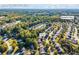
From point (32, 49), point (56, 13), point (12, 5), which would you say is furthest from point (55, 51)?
point (12, 5)

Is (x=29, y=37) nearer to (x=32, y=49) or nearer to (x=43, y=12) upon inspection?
(x=32, y=49)

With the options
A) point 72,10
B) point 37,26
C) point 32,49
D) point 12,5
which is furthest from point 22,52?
point 72,10

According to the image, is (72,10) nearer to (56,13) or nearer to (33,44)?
(56,13)

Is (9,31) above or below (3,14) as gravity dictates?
below

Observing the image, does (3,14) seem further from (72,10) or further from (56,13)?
(72,10)

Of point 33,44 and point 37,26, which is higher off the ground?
point 37,26


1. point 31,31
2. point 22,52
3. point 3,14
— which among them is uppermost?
point 3,14
